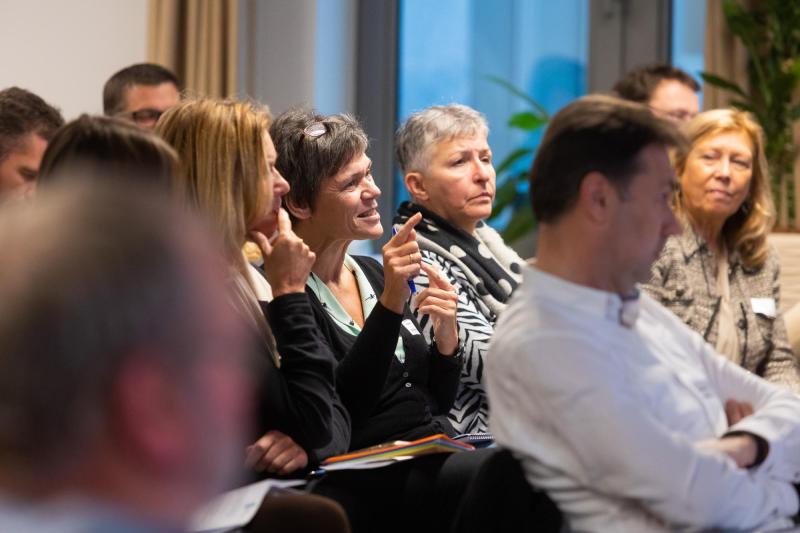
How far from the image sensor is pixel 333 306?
→ 289 cm

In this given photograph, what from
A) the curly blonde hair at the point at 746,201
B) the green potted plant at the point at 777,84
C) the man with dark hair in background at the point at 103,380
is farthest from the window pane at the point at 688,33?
the man with dark hair in background at the point at 103,380

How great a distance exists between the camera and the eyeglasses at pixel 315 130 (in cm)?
301

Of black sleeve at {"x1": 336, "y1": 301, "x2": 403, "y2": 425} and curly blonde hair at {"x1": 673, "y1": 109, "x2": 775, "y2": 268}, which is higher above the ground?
curly blonde hair at {"x1": 673, "y1": 109, "x2": 775, "y2": 268}

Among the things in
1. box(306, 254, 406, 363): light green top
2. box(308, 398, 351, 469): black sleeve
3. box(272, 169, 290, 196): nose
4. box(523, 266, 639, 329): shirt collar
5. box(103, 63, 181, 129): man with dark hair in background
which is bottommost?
box(308, 398, 351, 469): black sleeve

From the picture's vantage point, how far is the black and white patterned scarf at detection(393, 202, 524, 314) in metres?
3.43

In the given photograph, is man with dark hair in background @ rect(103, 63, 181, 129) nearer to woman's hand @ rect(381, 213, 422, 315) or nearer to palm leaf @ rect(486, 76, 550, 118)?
woman's hand @ rect(381, 213, 422, 315)

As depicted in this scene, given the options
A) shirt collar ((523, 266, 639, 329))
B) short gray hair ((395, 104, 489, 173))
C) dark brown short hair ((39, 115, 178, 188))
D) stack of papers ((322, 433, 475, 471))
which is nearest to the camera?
shirt collar ((523, 266, 639, 329))

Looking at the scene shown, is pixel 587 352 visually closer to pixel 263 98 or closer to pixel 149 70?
pixel 149 70

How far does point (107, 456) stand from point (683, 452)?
1260 mm

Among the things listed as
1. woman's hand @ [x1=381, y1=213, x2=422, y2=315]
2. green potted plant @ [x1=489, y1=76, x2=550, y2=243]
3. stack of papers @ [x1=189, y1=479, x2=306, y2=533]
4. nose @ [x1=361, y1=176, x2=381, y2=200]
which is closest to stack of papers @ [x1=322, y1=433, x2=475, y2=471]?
stack of papers @ [x1=189, y1=479, x2=306, y2=533]

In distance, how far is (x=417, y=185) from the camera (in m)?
3.58

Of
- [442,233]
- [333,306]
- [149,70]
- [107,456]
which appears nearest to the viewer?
[107,456]

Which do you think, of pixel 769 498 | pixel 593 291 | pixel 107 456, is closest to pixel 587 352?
pixel 593 291

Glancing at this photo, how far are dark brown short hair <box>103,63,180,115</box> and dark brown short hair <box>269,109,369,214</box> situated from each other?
1.37 m
